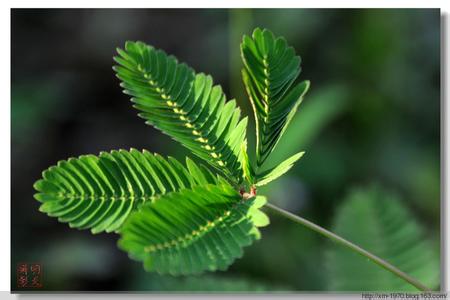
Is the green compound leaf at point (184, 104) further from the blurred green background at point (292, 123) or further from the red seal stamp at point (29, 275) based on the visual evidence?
the blurred green background at point (292, 123)

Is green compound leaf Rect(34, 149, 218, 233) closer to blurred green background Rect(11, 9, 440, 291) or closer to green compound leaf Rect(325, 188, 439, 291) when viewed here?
green compound leaf Rect(325, 188, 439, 291)

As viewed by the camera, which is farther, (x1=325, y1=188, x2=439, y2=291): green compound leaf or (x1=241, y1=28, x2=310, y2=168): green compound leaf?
(x1=325, y1=188, x2=439, y2=291): green compound leaf

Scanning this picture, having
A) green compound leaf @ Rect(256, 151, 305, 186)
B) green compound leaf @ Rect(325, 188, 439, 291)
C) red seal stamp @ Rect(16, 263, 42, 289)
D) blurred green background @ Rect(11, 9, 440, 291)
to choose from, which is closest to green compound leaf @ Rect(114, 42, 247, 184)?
green compound leaf @ Rect(256, 151, 305, 186)

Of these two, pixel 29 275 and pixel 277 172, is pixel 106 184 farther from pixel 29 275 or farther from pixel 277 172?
pixel 29 275

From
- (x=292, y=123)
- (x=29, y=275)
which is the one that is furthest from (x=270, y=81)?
(x=292, y=123)

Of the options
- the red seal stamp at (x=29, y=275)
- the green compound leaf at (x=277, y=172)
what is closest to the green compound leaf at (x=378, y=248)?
the green compound leaf at (x=277, y=172)
